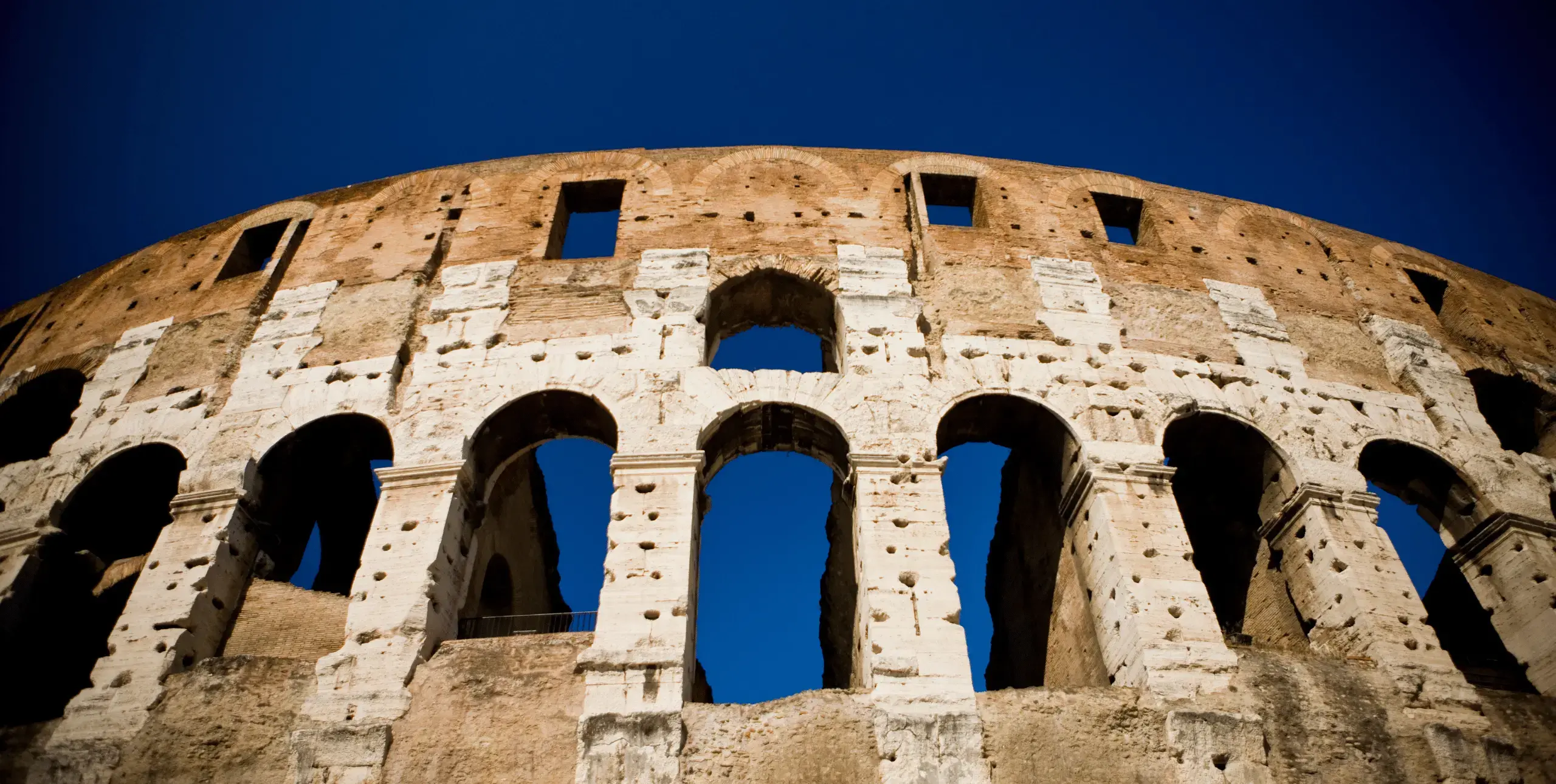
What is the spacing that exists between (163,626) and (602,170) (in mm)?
6271

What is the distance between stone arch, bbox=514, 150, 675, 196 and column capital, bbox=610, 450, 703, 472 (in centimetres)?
401

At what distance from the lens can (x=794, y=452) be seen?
8836 mm

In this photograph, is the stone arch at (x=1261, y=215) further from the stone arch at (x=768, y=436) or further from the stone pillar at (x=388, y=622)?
the stone pillar at (x=388, y=622)

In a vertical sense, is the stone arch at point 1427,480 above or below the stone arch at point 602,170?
below

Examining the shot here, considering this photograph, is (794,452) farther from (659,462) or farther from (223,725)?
(223,725)

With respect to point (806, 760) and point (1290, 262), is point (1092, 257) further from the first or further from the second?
point (806, 760)

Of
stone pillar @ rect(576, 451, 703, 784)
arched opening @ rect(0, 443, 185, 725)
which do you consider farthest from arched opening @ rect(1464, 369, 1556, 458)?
arched opening @ rect(0, 443, 185, 725)

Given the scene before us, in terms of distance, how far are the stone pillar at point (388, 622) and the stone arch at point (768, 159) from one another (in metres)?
4.38

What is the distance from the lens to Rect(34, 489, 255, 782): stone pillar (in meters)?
6.79

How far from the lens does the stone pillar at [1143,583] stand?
6.84m

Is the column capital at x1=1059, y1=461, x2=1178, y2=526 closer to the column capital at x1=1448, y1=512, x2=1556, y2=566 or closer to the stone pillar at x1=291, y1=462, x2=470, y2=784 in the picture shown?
the column capital at x1=1448, y1=512, x2=1556, y2=566

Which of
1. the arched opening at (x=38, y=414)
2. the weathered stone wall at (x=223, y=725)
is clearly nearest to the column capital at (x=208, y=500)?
the weathered stone wall at (x=223, y=725)

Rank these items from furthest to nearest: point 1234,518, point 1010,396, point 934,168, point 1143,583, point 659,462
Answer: point 934,168, point 1234,518, point 1010,396, point 659,462, point 1143,583

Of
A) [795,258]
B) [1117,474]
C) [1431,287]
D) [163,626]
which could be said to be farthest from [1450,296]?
[163,626]
